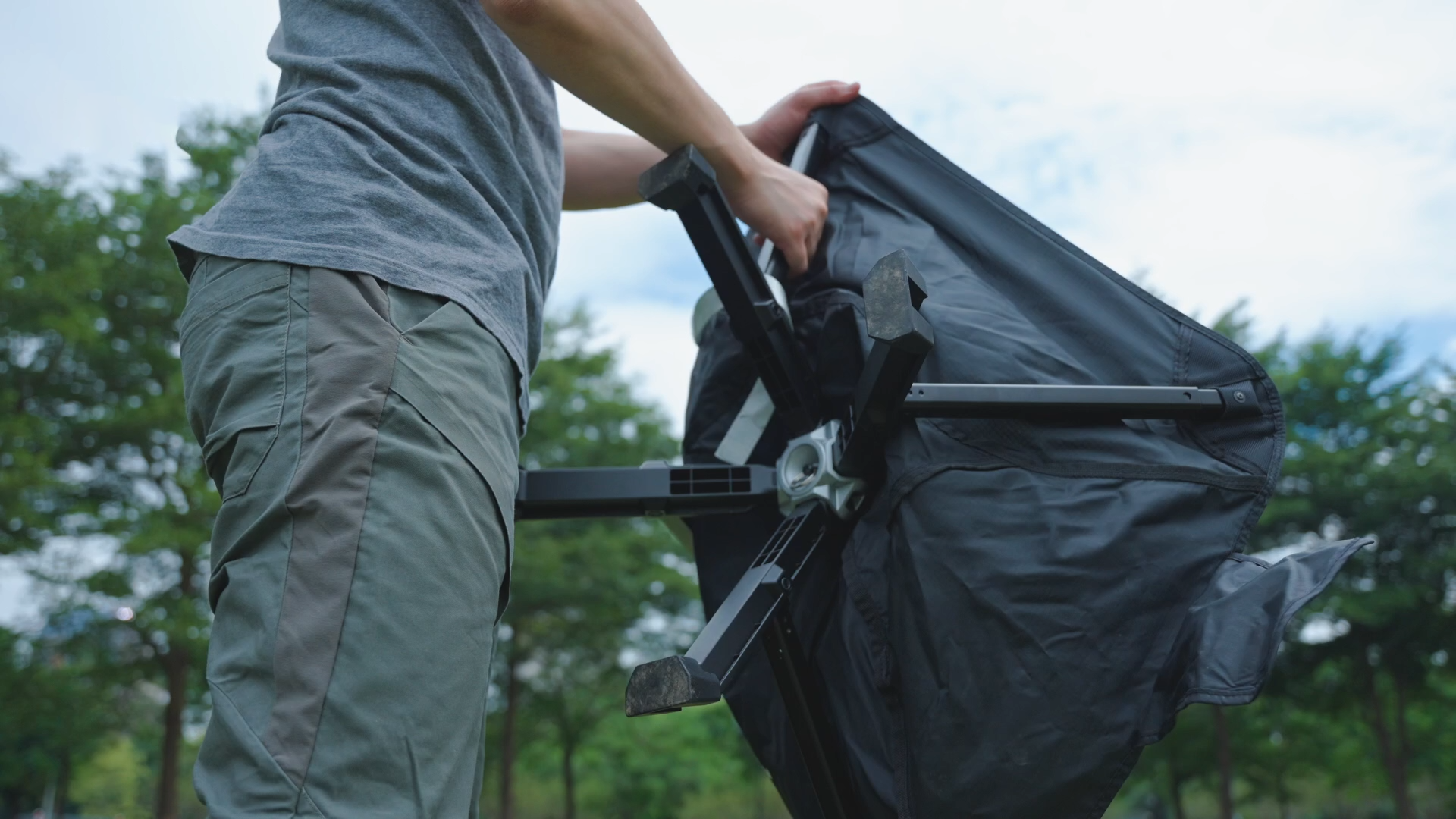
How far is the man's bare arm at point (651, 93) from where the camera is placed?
3.92ft

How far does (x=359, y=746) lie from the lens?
0.90 metres

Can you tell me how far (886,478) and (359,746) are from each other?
878 millimetres

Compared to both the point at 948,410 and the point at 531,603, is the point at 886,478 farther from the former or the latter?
the point at 531,603

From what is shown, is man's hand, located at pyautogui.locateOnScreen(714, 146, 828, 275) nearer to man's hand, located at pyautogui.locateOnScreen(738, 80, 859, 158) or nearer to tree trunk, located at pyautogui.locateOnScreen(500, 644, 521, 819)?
man's hand, located at pyautogui.locateOnScreen(738, 80, 859, 158)

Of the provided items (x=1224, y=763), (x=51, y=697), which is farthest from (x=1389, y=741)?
(x=51, y=697)

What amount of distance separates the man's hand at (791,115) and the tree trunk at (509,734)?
55.6 ft

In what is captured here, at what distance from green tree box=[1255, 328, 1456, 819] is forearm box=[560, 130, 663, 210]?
56.0 ft

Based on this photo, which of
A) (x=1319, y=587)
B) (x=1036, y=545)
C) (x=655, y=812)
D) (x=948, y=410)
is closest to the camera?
(x=1319, y=587)

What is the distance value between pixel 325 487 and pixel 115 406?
16416 mm

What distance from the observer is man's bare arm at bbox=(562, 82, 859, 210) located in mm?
2021

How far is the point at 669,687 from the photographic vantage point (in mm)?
1192

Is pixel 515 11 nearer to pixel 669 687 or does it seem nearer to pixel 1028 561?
pixel 669 687

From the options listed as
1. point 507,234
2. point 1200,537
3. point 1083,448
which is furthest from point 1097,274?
point 507,234

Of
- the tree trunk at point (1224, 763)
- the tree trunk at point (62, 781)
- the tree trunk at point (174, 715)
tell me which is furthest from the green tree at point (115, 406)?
the tree trunk at point (1224, 763)
